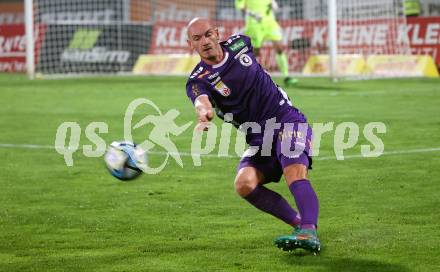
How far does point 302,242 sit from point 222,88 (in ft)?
3.94

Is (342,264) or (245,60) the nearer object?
(342,264)

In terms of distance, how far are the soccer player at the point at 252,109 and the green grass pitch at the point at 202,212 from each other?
38cm

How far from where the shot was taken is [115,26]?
85.1 feet

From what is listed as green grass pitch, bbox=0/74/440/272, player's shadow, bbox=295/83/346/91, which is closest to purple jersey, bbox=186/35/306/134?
green grass pitch, bbox=0/74/440/272

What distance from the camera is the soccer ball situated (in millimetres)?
6473

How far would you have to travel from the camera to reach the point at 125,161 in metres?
6.47

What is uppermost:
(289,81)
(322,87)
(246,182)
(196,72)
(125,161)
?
(196,72)

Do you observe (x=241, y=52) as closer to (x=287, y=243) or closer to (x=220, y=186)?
(x=287, y=243)

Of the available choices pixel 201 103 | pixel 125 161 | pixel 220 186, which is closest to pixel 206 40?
pixel 201 103

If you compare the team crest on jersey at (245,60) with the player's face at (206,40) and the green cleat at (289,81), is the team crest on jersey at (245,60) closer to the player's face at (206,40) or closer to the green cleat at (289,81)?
the player's face at (206,40)

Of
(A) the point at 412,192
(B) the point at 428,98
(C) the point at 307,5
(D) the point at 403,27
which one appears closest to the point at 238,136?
(A) the point at 412,192

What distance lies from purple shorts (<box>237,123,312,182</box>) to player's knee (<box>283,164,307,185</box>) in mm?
27

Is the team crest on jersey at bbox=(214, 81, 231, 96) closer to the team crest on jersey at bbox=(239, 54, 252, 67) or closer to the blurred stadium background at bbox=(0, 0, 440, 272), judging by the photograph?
the team crest on jersey at bbox=(239, 54, 252, 67)

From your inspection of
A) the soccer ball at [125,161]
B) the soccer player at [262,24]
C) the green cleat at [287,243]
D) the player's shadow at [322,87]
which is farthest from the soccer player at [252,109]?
the soccer player at [262,24]
